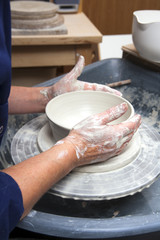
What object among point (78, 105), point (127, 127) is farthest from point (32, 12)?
point (127, 127)

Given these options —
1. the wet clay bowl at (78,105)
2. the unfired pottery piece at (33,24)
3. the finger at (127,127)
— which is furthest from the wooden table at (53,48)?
the finger at (127,127)

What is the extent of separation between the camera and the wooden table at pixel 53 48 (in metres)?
1.75

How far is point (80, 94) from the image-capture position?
3.24ft

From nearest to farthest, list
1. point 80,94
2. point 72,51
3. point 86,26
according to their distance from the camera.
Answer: point 80,94
point 72,51
point 86,26

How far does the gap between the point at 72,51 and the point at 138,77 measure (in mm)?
617

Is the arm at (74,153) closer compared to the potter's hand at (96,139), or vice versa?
the arm at (74,153)

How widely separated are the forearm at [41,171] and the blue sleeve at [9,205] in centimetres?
2

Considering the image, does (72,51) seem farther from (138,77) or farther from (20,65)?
(138,77)

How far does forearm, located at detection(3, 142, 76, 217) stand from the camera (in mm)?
620

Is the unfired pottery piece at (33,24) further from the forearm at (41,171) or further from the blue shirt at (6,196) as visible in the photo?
the forearm at (41,171)

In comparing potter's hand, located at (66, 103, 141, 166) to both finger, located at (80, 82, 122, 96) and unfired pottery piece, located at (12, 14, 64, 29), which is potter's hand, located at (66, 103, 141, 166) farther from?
unfired pottery piece, located at (12, 14, 64, 29)

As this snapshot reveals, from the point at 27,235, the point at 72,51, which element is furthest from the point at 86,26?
the point at 27,235

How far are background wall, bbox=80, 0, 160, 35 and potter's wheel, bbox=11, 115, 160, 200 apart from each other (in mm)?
2840

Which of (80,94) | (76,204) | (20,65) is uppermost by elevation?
(80,94)
